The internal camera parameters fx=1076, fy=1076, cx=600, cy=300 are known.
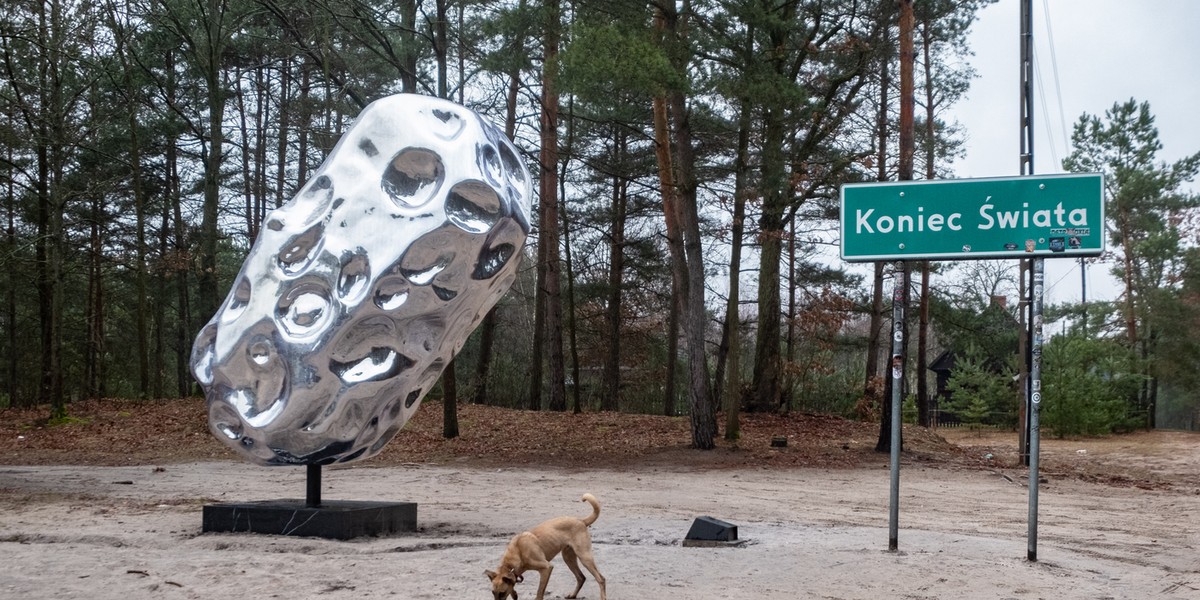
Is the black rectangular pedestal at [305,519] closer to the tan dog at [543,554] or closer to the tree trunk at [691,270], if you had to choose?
the tan dog at [543,554]

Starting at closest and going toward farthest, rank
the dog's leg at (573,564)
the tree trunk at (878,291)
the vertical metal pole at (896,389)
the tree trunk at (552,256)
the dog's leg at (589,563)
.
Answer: the dog's leg at (589,563) → the dog's leg at (573,564) → the vertical metal pole at (896,389) → the tree trunk at (878,291) → the tree trunk at (552,256)

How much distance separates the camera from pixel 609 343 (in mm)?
36438

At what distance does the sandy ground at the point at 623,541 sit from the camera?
794 cm

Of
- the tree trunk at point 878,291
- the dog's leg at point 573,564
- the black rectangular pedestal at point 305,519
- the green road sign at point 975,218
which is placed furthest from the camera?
the tree trunk at point 878,291

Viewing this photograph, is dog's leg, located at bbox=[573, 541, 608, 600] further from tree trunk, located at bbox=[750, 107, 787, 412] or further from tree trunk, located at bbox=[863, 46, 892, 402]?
tree trunk, located at bbox=[863, 46, 892, 402]

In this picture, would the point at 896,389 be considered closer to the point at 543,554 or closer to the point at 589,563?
the point at 589,563

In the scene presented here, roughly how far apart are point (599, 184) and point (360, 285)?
2555 centimetres

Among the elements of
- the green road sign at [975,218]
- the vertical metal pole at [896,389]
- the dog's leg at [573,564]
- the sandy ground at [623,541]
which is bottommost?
the sandy ground at [623,541]

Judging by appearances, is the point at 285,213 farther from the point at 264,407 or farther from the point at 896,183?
the point at 896,183

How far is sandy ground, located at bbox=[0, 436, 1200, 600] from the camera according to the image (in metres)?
7.94

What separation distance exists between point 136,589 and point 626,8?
53.0 ft

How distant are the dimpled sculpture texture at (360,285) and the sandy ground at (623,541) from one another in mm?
1172

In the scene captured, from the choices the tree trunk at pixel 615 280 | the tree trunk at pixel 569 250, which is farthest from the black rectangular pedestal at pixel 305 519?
the tree trunk at pixel 615 280

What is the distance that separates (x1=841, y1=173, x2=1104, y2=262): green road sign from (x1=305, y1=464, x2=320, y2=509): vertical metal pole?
5.49 metres
